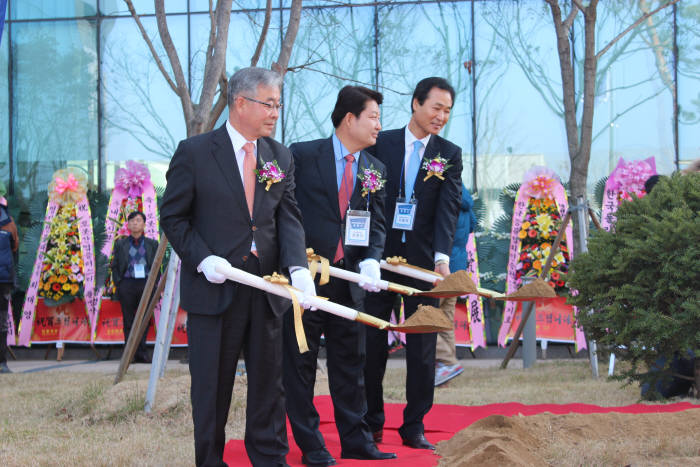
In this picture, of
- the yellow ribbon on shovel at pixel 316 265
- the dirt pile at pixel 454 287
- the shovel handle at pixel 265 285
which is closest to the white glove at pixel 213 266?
the shovel handle at pixel 265 285

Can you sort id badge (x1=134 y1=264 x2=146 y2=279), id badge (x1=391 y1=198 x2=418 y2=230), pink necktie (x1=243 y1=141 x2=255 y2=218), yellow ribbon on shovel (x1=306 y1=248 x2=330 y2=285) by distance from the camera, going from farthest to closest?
id badge (x1=134 y1=264 x2=146 y2=279) < id badge (x1=391 y1=198 x2=418 y2=230) < yellow ribbon on shovel (x1=306 y1=248 x2=330 y2=285) < pink necktie (x1=243 y1=141 x2=255 y2=218)

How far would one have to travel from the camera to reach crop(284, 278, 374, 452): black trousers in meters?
4.20

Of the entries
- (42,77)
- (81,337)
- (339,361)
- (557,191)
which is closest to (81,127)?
(42,77)

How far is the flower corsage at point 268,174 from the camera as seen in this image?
366cm

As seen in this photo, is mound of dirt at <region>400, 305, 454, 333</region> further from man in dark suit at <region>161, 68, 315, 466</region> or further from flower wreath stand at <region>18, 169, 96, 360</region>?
flower wreath stand at <region>18, 169, 96, 360</region>

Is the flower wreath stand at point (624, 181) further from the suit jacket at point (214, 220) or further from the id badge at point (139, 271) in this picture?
the suit jacket at point (214, 220)

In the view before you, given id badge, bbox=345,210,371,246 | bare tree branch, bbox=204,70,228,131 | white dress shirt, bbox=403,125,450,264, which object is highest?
bare tree branch, bbox=204,70,228,131

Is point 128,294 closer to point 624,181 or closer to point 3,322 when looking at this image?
point 3,322

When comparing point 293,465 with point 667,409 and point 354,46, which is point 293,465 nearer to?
point 667,409

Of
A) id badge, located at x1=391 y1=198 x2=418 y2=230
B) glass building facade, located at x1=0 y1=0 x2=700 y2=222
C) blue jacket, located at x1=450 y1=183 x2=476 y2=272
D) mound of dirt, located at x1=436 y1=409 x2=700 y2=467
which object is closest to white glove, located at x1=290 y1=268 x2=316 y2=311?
mound of dirt, located at x1=436 y1=409 x2=700 y2=467

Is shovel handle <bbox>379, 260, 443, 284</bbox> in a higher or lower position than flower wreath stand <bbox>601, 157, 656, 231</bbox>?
lower

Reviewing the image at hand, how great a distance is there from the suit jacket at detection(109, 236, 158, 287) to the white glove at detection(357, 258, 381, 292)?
20.1 feet

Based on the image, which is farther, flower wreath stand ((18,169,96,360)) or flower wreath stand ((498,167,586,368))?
flower wreath stand ((18,169,96,360))

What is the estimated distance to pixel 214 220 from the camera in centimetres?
358
